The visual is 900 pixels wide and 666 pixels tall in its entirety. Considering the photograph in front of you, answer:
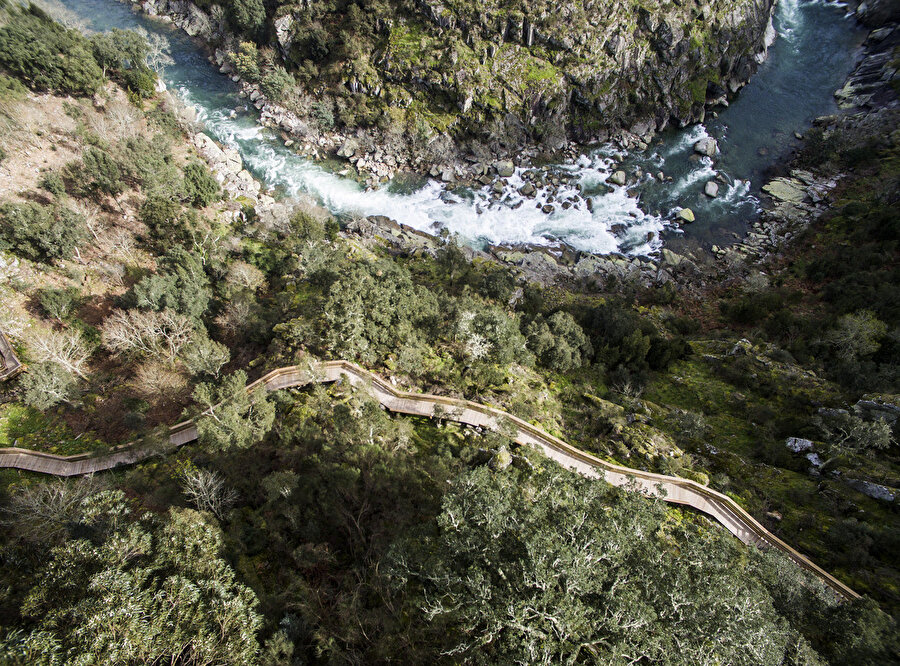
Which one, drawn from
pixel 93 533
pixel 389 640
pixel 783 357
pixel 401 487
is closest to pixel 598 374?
pixel 783 357

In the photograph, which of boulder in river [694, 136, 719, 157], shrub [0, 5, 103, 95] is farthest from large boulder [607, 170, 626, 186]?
shrub [0, 5, 103, 95]

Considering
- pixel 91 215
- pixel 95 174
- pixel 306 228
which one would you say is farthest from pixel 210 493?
pixel 95 174

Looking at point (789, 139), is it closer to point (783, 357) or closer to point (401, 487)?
point (783, 357)

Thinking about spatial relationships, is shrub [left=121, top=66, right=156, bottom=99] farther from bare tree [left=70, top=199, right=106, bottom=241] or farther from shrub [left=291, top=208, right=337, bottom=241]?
shrub [left=291, top=208, right=337, bottom=241]

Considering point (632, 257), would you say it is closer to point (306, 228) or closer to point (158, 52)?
point (306, 228)

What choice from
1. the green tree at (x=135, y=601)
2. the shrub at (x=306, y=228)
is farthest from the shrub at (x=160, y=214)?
the green tree at (x=135, y=601)

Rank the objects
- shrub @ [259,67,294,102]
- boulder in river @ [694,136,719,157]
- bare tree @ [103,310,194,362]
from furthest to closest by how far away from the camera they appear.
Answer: boulder in river @ [694,136,719,157] < shrub @ [259,67,294,102] < bare tree @ [103,310,194,362]

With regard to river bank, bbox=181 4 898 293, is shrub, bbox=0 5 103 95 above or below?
above
